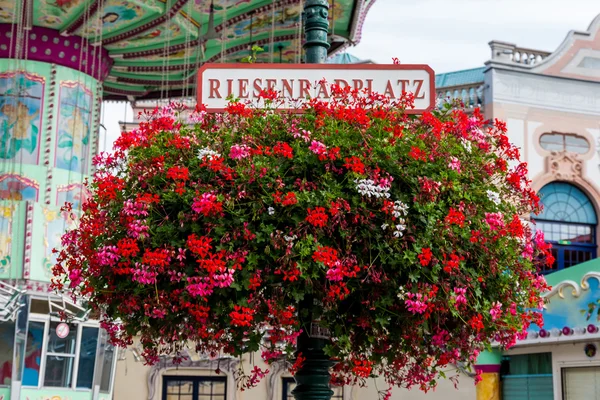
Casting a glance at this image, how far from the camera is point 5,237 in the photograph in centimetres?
1382

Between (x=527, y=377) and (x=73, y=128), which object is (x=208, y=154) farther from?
(x=527, y=377)

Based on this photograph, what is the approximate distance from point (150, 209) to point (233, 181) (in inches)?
19.4

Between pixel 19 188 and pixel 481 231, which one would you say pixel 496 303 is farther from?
pixel 19 188

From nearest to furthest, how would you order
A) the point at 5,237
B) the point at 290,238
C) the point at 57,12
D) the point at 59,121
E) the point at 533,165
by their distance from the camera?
the point at 290,238 → the point at 5,237 → the point at 57,12 → the point at 59,121 → the point at 533,165

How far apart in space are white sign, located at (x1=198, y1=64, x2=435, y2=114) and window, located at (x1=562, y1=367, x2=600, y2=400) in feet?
36.5

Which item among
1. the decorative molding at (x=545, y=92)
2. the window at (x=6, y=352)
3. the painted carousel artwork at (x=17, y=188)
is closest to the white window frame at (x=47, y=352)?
the window at (x=6, y=352)

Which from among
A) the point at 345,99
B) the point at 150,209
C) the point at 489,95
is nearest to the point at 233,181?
the point at 150,209

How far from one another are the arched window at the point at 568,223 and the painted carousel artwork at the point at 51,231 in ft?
42.9

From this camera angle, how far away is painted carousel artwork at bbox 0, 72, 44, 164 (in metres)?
14.2

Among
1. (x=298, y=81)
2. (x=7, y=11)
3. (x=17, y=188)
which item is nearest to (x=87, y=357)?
(x=17, y=188)

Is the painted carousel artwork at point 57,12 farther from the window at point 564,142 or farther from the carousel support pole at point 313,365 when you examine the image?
the window at point 564,142

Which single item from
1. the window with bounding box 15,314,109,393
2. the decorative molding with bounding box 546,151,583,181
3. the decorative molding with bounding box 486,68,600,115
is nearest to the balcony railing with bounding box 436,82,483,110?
the decorative molding with bounding box 486,68,600,115

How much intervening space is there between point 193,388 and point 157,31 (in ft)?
23.5

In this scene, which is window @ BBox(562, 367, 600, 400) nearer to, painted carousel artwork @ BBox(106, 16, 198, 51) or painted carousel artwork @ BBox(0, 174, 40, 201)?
painted carousel artwork @ BBox(106, 16, 198, 51)
